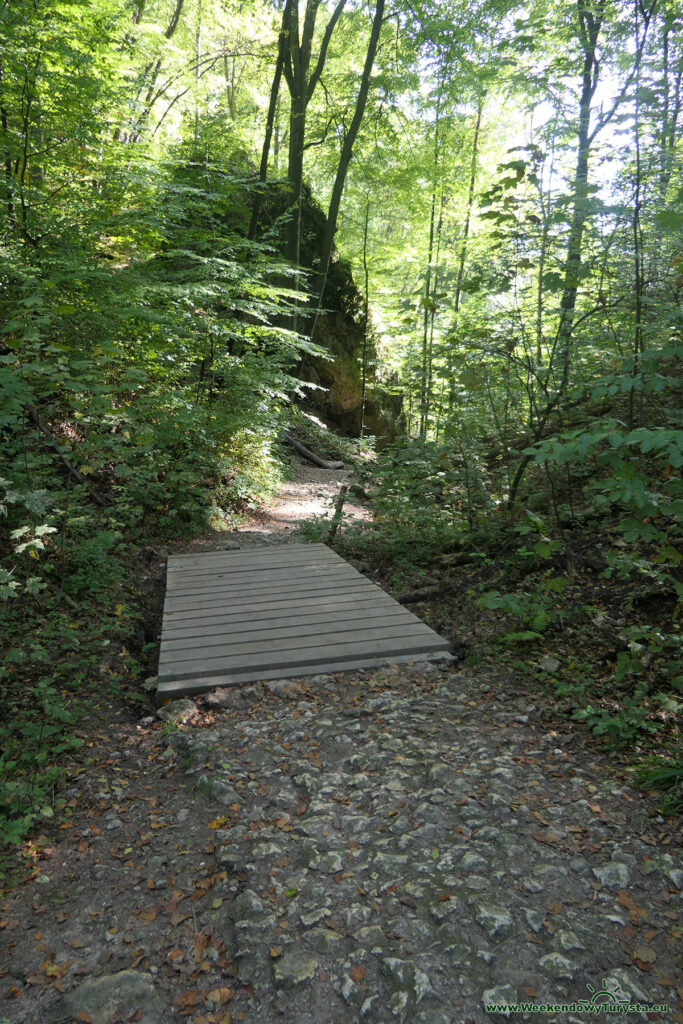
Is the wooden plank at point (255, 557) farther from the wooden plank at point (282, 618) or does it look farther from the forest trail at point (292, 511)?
the wooden plank at point (282, 618)

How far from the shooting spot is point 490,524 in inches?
222

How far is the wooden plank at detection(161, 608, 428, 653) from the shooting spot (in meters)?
4.28

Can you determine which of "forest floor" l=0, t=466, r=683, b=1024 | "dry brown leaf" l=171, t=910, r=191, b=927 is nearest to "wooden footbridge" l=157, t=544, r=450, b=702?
"forest floor" l=0, t=466, r=683, b=1024

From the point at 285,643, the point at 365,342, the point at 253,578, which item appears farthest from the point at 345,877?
the point at 365,342

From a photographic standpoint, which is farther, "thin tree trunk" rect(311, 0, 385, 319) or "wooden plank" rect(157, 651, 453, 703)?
A: "thin tree trunk" rect(311, 0, 385, 319)

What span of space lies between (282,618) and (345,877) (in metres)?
2.52

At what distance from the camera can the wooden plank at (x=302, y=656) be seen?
3859 mm

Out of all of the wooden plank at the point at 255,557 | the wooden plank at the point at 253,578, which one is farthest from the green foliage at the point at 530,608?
the wooden plank at the point at 255,557

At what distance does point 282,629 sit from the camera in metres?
4.50

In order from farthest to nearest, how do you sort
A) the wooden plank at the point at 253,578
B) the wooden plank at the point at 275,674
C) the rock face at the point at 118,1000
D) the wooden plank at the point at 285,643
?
1. the wooden plank at the point at 253,578
2. the wooden plank at the point at 285,643
3. the wooden plank at the point at 275,674
4. the rock face at the point at 118,1000

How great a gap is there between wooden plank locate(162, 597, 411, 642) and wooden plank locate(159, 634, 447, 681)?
414mm

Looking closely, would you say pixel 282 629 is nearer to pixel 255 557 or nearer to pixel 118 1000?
pixel 255 557

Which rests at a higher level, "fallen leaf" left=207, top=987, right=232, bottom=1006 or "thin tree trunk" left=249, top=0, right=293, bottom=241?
"thin tree trunk" left=249, top=0, right=293, bottom=241

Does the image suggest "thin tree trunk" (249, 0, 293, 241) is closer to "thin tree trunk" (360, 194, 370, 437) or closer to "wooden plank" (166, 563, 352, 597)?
"thin tree trunk" (360, 194, 370, 437)
